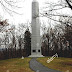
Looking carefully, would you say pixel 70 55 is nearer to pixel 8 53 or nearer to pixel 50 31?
pixel 50 31

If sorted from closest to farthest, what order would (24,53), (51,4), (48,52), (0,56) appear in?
1. (51,4)
2. (0,56)
3. (24,53)
4. (48,52)

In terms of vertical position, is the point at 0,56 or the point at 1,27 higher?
the point at 1,27

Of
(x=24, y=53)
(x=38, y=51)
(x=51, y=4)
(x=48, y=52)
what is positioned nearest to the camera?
(x=51, y=4)

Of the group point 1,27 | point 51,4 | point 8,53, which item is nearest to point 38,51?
point 8,53

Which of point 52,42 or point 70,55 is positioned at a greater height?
point 52,42

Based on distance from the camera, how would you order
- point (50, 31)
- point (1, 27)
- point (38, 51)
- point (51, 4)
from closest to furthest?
1. point (51, 4)
2. point (1, 27)
3. point (38, 51)
4. point (50, 31)

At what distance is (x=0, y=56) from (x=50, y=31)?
1737 cm

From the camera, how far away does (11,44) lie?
43125 millimetres

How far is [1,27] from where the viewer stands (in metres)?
23.8

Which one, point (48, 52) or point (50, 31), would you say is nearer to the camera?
point (48, 52)

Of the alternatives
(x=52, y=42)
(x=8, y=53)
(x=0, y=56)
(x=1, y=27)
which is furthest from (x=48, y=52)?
(x=1, y=27)

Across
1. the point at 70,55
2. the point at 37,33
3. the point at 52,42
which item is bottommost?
the point at 70,55

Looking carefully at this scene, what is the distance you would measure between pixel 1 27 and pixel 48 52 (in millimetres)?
16575

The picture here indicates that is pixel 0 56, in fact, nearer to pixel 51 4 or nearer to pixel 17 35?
pixel 17 35
